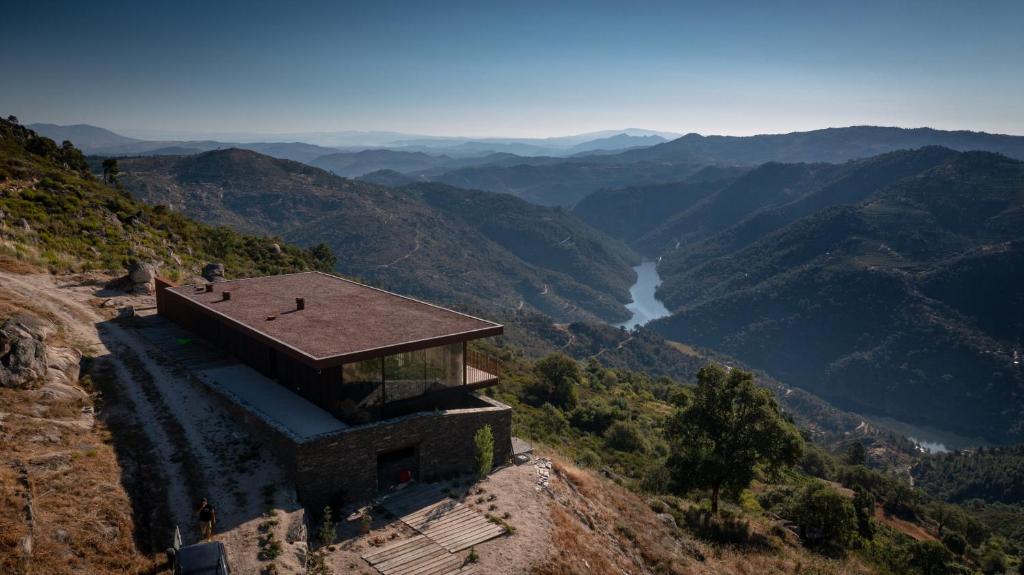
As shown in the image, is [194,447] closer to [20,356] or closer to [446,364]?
[20,356]

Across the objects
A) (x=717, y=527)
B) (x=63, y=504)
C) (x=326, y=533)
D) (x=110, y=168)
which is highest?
(x=110, y=168)

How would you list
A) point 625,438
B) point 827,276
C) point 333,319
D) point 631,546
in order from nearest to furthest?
point 631,546 → point 333,319 → point 625,438 → point 827,276

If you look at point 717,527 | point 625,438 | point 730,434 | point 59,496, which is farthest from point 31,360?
point 625,438

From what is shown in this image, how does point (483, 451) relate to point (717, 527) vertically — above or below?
above

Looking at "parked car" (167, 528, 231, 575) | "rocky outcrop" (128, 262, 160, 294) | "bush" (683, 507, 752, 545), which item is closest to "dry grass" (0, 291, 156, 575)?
"parked car" (167, 528, 231, 575)

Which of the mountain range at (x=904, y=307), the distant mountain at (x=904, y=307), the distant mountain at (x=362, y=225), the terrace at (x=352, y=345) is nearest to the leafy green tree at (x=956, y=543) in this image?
the terrace at (x=352, y=345)

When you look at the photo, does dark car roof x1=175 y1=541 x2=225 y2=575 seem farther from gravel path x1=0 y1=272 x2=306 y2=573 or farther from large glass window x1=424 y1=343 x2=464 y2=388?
large glass window x1=424 y1=343 x2=464 y2=388
